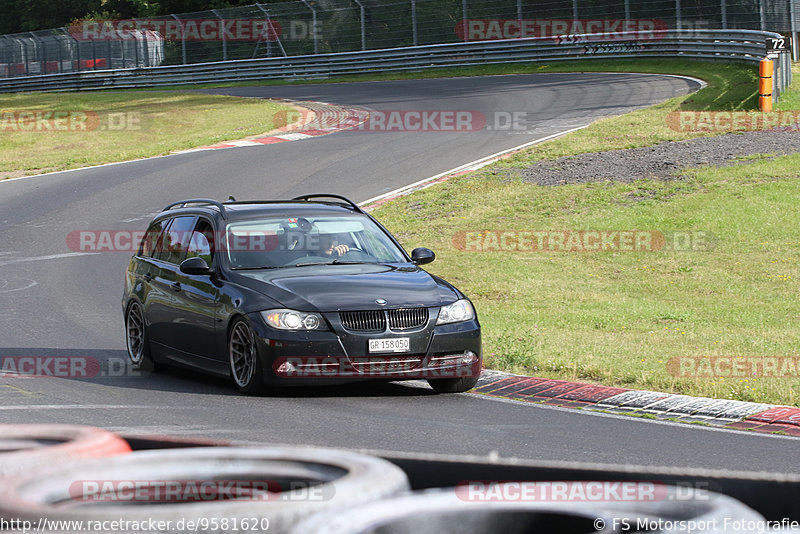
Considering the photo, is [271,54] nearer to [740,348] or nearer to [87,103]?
[87,103]

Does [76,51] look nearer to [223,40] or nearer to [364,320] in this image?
[223,40]

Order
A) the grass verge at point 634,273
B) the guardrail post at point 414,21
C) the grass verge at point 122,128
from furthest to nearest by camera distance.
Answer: the guardrail post at point 414,21
the grass verge at point 122,128
the grass verge at point 634,273

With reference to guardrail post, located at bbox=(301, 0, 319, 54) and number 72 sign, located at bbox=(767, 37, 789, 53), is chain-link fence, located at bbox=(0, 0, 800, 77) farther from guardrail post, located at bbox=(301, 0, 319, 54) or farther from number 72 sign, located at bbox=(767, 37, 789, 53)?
number 72 sign, located at bbox=(767, 37, 789, 53)

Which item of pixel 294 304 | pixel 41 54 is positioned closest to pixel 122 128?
pixel 41 54

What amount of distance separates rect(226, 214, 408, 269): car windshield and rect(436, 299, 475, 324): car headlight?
1.15 metres

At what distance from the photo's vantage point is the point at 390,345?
30.0 ft

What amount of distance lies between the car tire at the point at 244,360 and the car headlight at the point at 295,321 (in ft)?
0.78

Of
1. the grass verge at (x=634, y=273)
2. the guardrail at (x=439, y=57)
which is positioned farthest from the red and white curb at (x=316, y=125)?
the guardrail at (x=439, y=57)

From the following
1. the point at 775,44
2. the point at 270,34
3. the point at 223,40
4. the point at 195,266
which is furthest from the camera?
the point at 223,40

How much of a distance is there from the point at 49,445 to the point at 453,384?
568cm

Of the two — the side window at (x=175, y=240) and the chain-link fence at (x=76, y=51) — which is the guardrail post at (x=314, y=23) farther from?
the side window at (x=175, y=240)

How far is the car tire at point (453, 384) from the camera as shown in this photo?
9.73m

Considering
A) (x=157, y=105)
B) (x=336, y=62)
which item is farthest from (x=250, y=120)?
(x=336, y=62)

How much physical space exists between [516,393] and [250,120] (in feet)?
87.0
